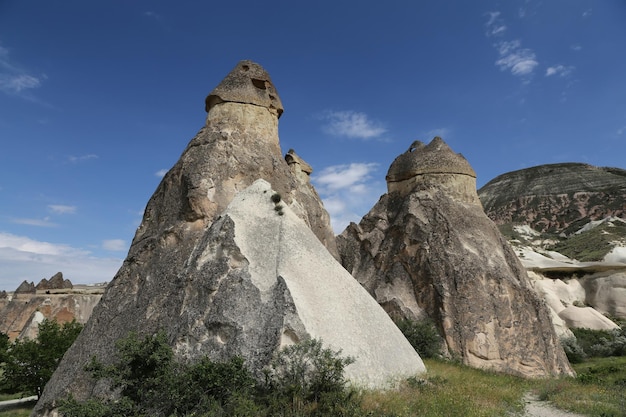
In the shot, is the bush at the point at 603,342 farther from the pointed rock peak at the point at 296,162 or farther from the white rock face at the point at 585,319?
the pointed rock peak at the point at 296,162

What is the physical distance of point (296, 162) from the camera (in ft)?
65.2

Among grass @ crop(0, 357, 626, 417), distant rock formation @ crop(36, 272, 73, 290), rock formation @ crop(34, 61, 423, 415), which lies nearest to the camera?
grass @ crop(0, 357, 626, 417)

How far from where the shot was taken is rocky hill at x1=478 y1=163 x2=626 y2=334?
104 feet

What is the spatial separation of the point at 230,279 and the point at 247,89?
300 inches

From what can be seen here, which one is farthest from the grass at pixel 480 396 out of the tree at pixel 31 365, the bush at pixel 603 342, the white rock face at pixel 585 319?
the white rock face at pixel 585 319

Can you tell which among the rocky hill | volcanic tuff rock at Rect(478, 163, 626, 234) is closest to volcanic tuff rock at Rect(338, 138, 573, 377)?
the rocky hill

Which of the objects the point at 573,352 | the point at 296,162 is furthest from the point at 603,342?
the point at 296,162

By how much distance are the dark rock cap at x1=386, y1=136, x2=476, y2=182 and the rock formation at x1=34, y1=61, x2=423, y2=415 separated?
6.58m

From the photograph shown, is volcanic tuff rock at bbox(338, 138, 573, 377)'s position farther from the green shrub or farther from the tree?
the tree

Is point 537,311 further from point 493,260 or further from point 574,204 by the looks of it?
point 574,204

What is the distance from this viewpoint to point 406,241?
53.8 feet

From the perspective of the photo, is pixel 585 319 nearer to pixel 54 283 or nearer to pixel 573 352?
pixel 573 352

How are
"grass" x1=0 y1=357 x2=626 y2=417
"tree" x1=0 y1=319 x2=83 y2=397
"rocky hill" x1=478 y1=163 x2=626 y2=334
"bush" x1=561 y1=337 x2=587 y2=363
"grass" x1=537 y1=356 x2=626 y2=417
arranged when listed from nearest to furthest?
"grass" x1=0 y1=357 x2=626 y2=417
"grass" x1=537 y1=356 x2=626 y2=417
"tree" x1=0 y1=319 x2=83 y2=397
"bush" x1=561 y1=337 x2=587 y2=363
"rocky hill" x1=478 y1=163 x2=626 y2=334

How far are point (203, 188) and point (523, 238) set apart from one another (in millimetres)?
53856
